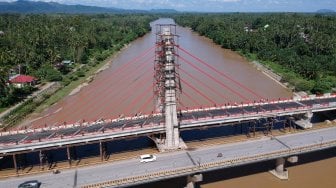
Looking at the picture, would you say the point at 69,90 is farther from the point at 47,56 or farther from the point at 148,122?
the point at 148,122

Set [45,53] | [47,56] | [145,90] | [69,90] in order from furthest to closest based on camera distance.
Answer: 1. [45,53]
2. [47,56]
3. [69,90]
4. [145,90]

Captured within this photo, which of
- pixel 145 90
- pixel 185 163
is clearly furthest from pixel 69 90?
pixel 185 163

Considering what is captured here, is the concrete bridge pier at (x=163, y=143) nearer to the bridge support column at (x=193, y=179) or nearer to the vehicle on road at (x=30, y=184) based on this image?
the bridge support column at (x=193, y=179)

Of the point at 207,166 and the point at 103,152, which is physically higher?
the point at 207,166

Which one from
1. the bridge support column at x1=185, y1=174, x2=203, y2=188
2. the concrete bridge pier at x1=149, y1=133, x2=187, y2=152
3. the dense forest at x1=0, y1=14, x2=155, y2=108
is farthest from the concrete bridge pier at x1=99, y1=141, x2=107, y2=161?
the dense forest at x1=0, y1=14, x2=155, y2=108

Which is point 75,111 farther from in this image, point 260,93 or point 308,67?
point 308,67
